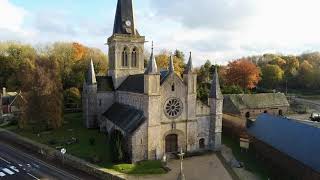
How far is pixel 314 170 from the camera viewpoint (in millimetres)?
27156

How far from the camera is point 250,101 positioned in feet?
199

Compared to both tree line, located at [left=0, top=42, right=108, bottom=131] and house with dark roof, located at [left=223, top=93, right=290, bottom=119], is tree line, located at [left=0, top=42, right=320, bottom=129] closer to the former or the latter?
tree line, located at [left=0, top=42, right=108, bottom=131]

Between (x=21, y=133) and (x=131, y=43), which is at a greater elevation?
(x=131, y=43)

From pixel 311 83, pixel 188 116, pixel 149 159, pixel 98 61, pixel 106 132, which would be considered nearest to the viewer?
pixel 149 159

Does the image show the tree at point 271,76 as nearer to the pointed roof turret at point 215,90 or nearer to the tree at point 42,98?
Answer: the pointed roof turret at point 215,90

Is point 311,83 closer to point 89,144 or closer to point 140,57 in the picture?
point 140,57

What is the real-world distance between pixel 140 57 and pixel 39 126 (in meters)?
19.0

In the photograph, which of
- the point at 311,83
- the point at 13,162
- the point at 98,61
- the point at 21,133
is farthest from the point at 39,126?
the point at 311,83

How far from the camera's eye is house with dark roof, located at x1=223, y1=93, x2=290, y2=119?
58522 millimetres

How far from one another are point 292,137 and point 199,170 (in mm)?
9626

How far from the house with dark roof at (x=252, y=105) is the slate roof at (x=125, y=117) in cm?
1970

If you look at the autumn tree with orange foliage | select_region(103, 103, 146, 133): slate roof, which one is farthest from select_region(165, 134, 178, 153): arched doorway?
the autumn tree with orange foliage

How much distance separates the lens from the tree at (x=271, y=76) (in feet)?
300

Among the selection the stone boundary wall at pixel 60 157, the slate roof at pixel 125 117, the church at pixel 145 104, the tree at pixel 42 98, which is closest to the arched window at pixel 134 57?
the church at pixel 145 104
